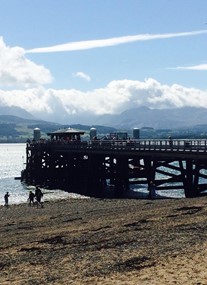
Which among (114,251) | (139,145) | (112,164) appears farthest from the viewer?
(112,164)

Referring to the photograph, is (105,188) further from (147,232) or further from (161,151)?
(147,232)

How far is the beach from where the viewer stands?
15.4m

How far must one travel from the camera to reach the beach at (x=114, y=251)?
15.4 meters

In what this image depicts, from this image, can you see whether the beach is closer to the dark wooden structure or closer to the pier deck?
the pier deck

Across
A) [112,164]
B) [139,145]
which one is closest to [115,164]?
[112,164]

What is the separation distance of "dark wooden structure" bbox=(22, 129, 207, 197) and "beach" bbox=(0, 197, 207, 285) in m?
16.8

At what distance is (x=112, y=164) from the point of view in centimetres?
6109

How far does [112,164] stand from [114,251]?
42.7 m

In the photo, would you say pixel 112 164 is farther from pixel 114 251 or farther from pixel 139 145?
pixel 114 251

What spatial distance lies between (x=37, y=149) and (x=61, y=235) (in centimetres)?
5539

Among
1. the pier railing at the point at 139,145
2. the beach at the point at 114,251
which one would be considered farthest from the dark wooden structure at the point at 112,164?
the beach at the point at 114,251

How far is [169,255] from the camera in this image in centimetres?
1698

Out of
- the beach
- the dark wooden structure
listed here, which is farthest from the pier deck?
the beach

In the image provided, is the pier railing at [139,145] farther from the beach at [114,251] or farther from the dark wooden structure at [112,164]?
the beach at [114,251]
